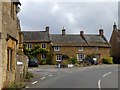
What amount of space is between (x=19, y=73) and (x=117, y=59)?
67.3 m

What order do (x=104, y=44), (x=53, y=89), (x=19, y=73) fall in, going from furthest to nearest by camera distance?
A: (x=104, y=44), (x=19, y=73), (x=53, y=89)

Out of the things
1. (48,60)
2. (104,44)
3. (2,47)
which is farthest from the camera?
(104,44)

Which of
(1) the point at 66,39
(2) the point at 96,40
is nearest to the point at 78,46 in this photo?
(1) the point at 66,39

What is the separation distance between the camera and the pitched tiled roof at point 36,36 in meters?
80.8

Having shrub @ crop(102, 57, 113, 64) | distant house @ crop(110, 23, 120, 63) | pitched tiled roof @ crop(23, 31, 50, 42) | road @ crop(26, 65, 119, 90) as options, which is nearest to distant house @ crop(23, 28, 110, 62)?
pitched tiled roof @ crop(23, 31, 50, 42)

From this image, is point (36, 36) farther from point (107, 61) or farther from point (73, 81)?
point (73, 81)

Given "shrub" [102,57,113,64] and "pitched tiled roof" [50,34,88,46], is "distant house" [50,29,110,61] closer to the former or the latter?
"pitched tiled roof" [50,34,88,46]

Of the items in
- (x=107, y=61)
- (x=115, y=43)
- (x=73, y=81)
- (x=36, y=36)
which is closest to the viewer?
(x=73, y=81)

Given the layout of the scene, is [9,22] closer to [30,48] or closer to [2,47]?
[2,47]

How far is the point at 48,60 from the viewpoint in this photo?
7819cm

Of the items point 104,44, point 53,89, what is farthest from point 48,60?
point 53,89

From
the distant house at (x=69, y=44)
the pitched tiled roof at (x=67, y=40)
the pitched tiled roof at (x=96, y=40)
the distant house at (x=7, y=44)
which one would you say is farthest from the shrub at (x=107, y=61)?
the distant house at (x=7, y=44)

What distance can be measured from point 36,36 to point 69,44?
7878mm

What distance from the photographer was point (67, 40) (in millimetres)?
84375
